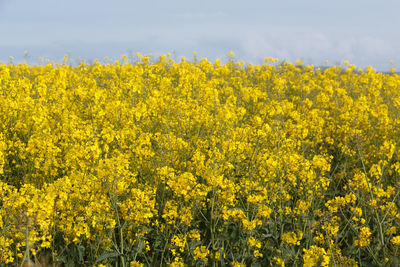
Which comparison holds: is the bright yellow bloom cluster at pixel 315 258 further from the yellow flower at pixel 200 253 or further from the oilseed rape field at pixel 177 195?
the yellow flower at pixel 200 253

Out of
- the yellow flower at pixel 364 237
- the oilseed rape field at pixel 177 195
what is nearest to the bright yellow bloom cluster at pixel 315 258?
the oilseed rape field at pixel 177 195

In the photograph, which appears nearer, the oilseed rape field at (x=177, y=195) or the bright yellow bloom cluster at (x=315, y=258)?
the bright yellow bloom cluster at (x=315, y=258)

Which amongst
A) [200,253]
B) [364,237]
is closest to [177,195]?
[200,253]

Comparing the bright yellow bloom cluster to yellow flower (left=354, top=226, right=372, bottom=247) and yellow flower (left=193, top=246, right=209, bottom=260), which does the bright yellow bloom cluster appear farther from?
yellow flower (left=193, top=246, right=209, bottom=260)

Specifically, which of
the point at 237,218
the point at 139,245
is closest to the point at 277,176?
the point at 237,218

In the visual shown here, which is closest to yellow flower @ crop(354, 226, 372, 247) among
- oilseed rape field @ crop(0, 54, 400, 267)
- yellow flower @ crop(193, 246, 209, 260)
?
oilseed rape field @ crop(0, 54, 400, 267)

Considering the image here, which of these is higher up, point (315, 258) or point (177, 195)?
point (177, 195)

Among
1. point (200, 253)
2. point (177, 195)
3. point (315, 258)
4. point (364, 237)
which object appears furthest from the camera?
point (177, 195)

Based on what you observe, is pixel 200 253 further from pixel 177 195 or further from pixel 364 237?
pixel 364 237

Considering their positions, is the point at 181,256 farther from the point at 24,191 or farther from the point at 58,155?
the point at 58,155

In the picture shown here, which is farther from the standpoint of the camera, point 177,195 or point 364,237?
point 177,195

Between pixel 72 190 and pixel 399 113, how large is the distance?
532 centimetres

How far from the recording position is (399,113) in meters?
6.06

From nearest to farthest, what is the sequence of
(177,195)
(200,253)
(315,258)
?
(315,258) < (200,253) < (177,195)
